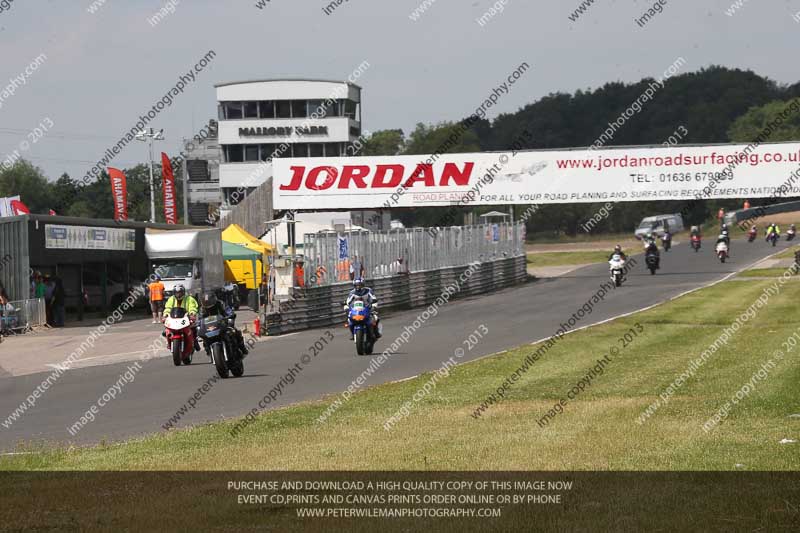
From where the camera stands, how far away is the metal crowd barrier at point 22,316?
31938mm

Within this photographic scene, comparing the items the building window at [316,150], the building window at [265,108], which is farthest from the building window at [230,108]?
the building window at [316,150]

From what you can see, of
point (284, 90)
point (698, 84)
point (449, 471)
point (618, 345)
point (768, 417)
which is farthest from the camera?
point (698, 84)

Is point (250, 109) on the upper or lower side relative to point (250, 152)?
upper

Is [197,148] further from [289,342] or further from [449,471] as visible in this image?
[449,471]

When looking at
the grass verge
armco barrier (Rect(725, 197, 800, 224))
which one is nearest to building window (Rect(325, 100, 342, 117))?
armco barrier (Rect(725, 197, 800, 224))

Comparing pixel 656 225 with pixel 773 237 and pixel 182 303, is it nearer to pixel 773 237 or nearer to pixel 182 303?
pixel 773 237

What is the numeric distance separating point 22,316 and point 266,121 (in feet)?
213

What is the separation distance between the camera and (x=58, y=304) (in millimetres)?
34281

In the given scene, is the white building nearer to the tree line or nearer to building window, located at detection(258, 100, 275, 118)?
building window, located at detection(258, 100, 275, 118)

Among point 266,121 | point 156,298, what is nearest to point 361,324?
point 156,298

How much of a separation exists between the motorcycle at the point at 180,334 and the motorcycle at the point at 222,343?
95.7 inches

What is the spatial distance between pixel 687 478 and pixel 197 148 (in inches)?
3758

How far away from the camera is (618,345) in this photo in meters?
21.1

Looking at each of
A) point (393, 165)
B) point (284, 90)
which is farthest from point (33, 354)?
point (284, 90)
